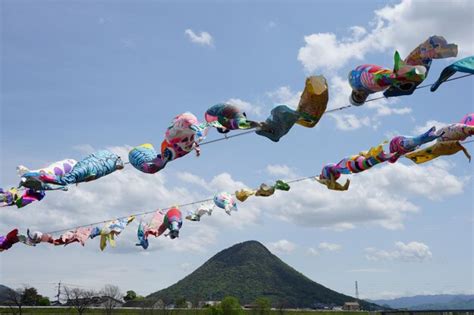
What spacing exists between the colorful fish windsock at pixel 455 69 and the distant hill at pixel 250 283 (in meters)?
120

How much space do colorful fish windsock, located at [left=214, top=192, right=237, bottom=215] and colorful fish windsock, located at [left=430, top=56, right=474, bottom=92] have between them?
18.6ft

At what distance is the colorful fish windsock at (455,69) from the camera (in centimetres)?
633

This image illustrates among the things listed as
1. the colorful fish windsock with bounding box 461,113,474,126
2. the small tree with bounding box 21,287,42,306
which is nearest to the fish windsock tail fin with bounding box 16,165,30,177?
the colorful fish windsock with bounding box 461,113,474,126

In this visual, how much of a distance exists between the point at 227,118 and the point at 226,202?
382 cm

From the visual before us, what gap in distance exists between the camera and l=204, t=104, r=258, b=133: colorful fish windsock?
25.0 feet

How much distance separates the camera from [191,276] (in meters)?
149

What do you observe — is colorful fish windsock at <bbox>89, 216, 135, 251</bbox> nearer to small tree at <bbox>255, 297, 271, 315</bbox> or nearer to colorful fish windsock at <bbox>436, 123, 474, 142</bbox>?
colorful fish windsock at <bbox>436, 123, 474, 142</bbox>

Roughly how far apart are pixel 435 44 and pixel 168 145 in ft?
14.5

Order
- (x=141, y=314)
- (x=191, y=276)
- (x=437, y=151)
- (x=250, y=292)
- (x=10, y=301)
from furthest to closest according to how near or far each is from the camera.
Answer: (x=191, y=276)
(x=250, y=292)
(x=141, y=314)
(x=10, y=301)
(x=437, y=151)

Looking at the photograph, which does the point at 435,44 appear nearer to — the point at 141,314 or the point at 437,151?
the point at 437,151

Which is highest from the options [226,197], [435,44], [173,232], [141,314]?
[435,44]

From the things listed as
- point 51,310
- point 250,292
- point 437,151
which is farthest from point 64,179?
point 250,292

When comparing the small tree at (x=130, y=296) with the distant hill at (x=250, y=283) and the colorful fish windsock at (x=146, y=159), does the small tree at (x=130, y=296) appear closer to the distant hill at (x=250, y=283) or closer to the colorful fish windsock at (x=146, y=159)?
the distant hill at (x=250, y=283)

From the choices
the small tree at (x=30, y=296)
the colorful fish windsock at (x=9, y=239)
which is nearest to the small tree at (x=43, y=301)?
the small tree at (x=30, y=296)
